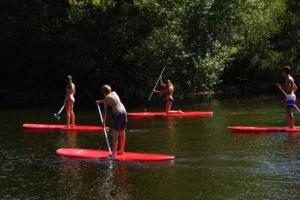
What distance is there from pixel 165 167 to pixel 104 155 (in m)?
2.31

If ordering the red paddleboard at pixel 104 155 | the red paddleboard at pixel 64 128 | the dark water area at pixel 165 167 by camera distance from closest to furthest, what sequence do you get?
1. the dark water area at pixel 165 167
2. the red paddleboard at pixel 104 155
3. the red paddleboard at pixel 64 128

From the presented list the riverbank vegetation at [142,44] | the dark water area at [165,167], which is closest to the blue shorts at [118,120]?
the dark water area at [165,167]

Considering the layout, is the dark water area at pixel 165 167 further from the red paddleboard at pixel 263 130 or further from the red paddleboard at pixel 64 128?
the red paddleboard at pixel 64 128

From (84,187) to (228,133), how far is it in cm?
943

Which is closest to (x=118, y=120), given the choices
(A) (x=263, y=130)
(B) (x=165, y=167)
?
(B) (x=165, y=167)

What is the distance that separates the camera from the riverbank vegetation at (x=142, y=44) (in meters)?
39.9

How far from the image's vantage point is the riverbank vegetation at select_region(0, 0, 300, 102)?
39875mm

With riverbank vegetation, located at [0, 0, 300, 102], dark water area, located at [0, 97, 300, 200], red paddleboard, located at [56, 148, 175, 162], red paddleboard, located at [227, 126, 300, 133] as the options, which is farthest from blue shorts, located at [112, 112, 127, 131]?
riverbank vegetation, located at [0, 0, 300, 102]

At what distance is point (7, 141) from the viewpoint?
2181 cm

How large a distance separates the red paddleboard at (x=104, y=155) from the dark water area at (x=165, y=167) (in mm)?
277

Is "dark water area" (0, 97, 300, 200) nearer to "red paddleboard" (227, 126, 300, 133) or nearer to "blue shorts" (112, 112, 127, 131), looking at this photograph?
"red paddleboard" (227, 126, 300, 133)

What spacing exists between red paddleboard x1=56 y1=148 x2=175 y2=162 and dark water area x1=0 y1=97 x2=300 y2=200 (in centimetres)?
28

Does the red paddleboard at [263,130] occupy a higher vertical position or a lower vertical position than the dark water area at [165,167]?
higher

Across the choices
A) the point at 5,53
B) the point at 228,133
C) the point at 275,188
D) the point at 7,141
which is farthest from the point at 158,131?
the point at 5,53
